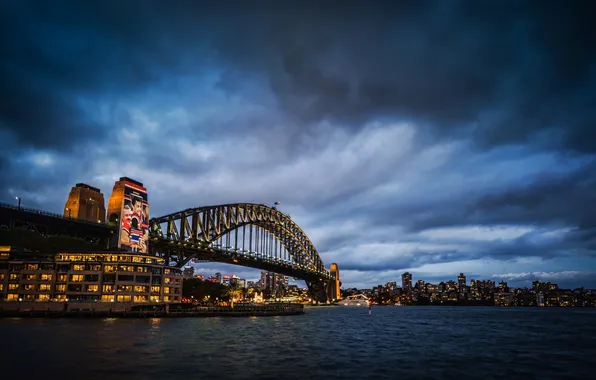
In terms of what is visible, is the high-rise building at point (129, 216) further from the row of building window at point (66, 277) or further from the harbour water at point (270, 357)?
the harbour water at point (270, 357)

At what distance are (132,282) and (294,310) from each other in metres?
46.9

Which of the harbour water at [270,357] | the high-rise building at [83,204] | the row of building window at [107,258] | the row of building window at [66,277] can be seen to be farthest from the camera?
the high-rise building at [83,204]

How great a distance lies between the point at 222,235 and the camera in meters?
147

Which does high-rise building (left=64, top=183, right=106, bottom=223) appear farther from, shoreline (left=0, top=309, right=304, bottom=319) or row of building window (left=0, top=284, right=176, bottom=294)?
shoreline (left=0, top=309, right=304, bottom=319)

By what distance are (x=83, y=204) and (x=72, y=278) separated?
5596cm

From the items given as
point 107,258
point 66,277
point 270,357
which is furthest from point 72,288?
point 270,357

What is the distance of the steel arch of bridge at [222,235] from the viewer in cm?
12794

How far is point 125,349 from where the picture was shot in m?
37.8

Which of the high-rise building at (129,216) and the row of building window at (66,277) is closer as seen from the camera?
the row of building window at (66,277)

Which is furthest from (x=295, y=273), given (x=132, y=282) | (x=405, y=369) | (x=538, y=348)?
(x=405, y=369)

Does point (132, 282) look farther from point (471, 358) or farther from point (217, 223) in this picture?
point (471, 358)

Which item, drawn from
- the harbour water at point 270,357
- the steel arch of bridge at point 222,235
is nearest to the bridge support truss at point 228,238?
the steel arch of bridge at point 222,235

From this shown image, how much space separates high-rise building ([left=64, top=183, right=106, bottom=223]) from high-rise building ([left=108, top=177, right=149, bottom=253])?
2374 cm

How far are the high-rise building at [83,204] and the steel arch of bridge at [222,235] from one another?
79.5 ft
